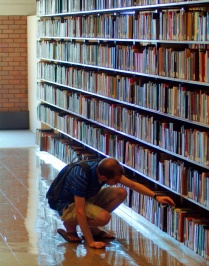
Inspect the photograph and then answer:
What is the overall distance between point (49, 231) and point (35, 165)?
365 cm

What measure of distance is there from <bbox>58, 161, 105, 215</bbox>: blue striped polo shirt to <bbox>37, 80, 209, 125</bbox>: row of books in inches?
35.4

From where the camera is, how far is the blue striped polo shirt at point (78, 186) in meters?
6.31

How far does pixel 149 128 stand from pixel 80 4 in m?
3.02

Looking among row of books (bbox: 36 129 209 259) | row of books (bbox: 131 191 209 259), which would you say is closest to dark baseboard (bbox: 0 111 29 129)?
row of books (bbox: 36 129 209 259)

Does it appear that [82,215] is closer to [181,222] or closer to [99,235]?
[99,235]

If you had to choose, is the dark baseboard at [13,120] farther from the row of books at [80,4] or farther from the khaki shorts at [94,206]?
the khaki shorts at [94,206]

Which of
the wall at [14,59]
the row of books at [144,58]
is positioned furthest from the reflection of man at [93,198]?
the wall at [14,59]

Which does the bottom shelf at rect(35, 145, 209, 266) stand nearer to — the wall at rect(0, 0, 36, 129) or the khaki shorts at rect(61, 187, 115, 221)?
the khaki shorts at rect(61, 187, 115, 221)

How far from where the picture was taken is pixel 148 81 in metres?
7.57

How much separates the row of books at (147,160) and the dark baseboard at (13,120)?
15.2 feet

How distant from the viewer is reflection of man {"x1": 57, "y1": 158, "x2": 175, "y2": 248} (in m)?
6.22

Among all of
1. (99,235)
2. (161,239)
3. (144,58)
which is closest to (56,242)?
(99,235)

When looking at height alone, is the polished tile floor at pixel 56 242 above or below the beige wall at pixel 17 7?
below

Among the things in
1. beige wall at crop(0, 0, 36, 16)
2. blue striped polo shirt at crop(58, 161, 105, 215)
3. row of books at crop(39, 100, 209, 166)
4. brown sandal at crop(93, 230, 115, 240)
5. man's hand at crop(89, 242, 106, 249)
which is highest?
beige wall at crop(0, 0, 36, 16)
